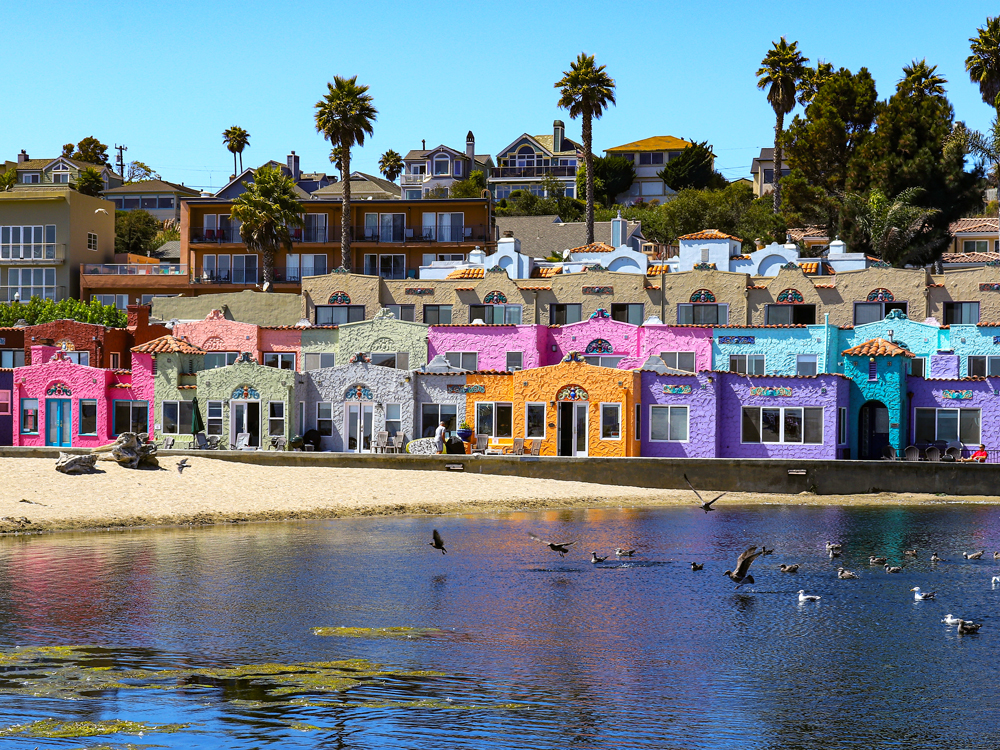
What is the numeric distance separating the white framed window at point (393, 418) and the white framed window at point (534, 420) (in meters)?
6.31

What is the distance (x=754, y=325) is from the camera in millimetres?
61406

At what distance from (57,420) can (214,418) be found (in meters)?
8.61

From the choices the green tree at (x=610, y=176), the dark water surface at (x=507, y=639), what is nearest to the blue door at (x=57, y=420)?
the dark water surface at (x=507, y=639)

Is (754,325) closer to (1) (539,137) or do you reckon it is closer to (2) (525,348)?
(2) (525,348)

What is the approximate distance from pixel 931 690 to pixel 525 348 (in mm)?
41923

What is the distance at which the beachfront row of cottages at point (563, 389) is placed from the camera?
54.8m

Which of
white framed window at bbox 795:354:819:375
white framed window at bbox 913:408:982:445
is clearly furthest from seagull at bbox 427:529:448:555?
white framed window at bbox 913:408:982:445

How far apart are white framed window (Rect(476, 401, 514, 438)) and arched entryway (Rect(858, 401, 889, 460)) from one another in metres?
17.1

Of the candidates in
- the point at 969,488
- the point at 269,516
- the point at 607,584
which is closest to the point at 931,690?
the point at 607,584

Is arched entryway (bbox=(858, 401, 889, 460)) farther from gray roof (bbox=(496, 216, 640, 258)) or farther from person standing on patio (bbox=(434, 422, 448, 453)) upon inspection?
gray roof (bbox=(496, 216, 640, 258))

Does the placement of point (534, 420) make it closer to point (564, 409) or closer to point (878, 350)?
point (564, 409)

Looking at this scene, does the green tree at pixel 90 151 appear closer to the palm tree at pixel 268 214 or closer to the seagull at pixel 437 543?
the palm tree at pixel 268 214

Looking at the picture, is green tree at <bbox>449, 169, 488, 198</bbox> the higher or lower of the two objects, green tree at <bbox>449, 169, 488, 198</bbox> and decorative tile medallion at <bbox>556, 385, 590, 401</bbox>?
the higher

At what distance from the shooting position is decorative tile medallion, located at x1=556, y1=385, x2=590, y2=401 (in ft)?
180
